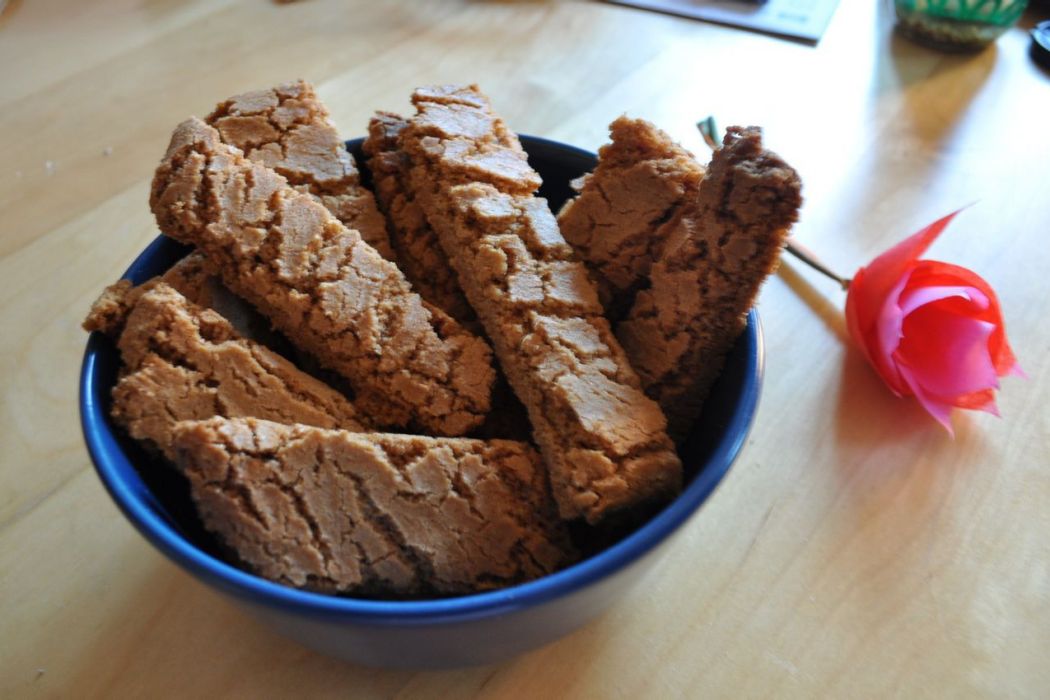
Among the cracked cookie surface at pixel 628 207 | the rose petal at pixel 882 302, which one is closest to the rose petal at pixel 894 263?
the rose petal at pixel 882 302

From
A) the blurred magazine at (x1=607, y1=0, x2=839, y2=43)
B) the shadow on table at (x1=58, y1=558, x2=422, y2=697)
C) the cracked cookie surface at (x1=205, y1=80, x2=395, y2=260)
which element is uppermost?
the cracked cookie surface at (x1=205, y1=80, x2=395, y2=260)

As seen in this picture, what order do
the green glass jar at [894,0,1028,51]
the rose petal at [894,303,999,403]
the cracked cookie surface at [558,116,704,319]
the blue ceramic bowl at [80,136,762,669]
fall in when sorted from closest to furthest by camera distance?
the blue ceramic bowl at [80,136,762,669] < the cracked cookie surface at [558,116,704,319] < the rose petal at [894,303,999,403] < the green glass jar at [894,0,1028,51]

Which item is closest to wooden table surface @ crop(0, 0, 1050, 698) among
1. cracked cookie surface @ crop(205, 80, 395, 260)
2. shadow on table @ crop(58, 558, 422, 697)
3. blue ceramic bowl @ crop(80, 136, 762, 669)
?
shadow on table @ crop(58, 558, 422, 697)

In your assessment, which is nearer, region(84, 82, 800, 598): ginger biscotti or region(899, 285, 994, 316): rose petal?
region(84, 82, 800, 598): ginger biscotti

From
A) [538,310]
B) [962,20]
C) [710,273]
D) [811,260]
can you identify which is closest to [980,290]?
[811,260]

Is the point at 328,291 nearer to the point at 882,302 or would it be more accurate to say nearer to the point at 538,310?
the point at 538,310

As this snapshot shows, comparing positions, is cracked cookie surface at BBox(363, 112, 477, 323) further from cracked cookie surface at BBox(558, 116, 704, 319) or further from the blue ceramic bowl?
the blue ceramic bowl

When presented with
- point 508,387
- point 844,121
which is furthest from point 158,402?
point 844,121
